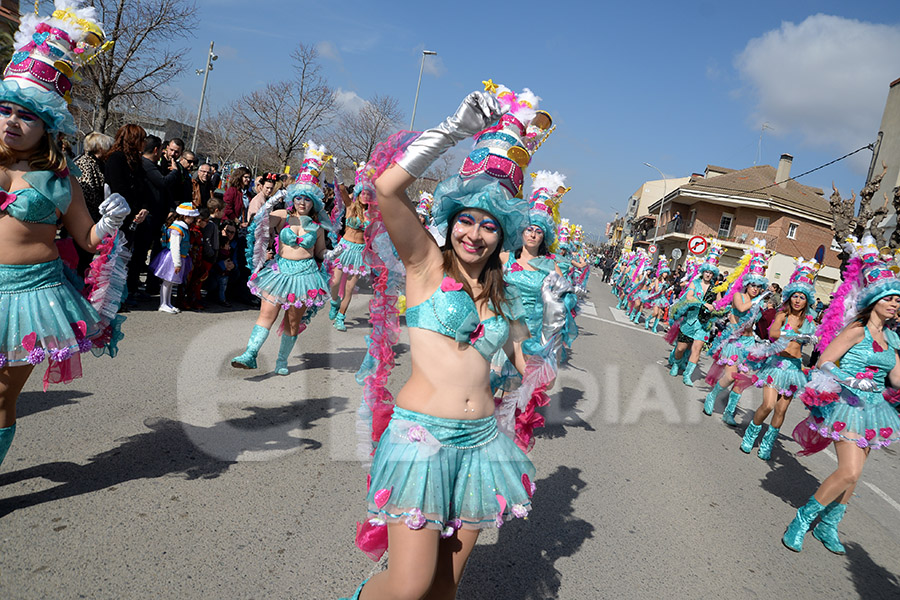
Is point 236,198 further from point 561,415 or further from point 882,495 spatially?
point 882,495

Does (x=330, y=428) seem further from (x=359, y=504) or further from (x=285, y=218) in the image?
(x=285, y=218)

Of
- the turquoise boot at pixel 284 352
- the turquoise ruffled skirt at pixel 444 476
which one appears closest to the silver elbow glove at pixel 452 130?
the turquoise ruffled skirt at pixel 444 476

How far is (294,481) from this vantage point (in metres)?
4.06

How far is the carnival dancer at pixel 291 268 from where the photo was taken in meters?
5.93

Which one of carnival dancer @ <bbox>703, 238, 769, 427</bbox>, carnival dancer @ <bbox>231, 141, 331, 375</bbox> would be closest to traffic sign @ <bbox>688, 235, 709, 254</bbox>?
carnival dancer @ <bbox>703, 238, 769, 427</bbox>

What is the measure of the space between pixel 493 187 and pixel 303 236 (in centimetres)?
415

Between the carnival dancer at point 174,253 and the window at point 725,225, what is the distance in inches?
1848

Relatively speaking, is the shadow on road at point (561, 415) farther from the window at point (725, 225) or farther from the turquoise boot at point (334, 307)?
the window at point (725, 225)

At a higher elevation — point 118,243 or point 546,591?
point 118,243

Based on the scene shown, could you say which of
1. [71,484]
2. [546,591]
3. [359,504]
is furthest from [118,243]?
[546,591]

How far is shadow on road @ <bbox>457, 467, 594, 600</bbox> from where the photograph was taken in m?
3.29

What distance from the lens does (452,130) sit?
2148 millimetres

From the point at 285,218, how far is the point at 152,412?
272 centimetres

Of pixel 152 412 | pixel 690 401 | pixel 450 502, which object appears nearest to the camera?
pixel 450 502
